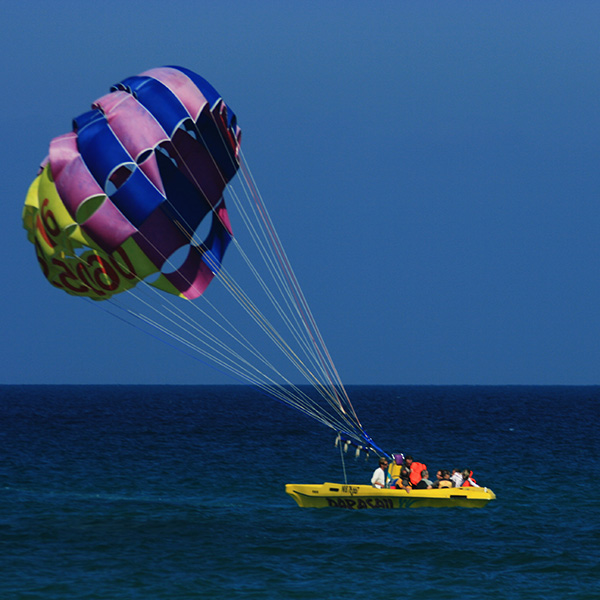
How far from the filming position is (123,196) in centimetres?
2266

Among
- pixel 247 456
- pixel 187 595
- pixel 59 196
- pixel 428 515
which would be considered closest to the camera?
pixel 187 595

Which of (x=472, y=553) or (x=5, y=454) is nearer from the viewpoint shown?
(x=472, y=553)

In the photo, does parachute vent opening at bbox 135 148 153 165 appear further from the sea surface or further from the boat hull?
the boat hull

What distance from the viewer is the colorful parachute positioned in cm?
2236

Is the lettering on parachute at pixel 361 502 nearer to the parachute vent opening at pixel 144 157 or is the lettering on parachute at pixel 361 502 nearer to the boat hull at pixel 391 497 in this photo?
the boat hull at pixel 391 497

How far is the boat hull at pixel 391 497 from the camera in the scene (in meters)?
27.4

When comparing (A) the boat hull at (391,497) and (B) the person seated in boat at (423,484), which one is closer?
(A) the boat hull at (391,497)

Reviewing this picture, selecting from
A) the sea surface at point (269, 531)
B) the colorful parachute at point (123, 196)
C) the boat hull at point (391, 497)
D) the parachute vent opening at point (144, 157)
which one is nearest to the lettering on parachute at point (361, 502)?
the boat hull at point (391, 497)

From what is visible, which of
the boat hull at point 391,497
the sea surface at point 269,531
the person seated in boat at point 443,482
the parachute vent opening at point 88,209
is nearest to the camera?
the sea surface at point 269,531

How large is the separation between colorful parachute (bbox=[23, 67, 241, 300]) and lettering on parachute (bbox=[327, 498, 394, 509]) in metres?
7.98

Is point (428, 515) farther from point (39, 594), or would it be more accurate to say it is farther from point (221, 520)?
point (39, 594)

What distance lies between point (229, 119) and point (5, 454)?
26.4 m

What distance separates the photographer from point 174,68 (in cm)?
2514

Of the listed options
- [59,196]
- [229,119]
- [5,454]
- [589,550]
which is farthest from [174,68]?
[5,454]
